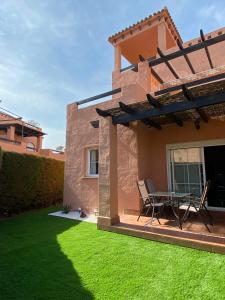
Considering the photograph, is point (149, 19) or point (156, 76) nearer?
point (156, 76)

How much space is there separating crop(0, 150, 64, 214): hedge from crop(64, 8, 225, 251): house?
1.91 m

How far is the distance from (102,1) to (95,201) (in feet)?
30.5

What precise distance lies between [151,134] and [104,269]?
687cm

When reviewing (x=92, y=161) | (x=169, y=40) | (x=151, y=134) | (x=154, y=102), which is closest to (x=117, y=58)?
(x=169, y=40)

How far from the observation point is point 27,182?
1071 centimetres

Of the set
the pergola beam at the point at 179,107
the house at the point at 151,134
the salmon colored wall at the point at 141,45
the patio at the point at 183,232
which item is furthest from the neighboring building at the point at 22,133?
the patio at the point at 183,232

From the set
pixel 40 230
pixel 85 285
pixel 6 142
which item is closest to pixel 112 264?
pixel 85 285

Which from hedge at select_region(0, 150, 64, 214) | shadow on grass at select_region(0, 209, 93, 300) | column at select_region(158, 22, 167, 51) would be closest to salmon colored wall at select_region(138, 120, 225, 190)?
shadow on grass at select_region(0, 209, 93, 300)

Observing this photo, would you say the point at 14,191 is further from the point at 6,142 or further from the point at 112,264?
the point at 6,142

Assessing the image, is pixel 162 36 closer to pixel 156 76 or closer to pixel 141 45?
pixel 141 45

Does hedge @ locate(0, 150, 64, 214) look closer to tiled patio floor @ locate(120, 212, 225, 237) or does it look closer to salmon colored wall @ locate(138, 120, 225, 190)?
tiled patio floor @ locate(120, 212, 225, 237)

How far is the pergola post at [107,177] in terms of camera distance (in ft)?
22.2

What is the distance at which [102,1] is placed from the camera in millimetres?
8984

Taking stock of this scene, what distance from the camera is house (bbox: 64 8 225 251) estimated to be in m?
6.78
